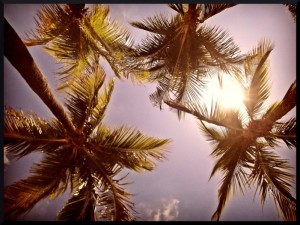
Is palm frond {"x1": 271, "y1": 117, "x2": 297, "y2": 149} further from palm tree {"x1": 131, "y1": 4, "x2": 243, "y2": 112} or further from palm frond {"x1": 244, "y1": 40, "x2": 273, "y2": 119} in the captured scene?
palm tree {"x1": 131, "y1": 4, "x2": 243, "y2": 112}

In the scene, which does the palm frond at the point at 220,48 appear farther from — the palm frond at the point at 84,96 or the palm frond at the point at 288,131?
the palm frond at the point at 84,96

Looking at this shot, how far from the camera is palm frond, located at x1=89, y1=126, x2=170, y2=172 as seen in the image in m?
4.00

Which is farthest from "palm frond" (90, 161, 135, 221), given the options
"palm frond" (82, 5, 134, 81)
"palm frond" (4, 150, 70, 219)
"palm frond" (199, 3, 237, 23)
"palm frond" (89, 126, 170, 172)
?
"palm frond" (199, 3, 237, 23)

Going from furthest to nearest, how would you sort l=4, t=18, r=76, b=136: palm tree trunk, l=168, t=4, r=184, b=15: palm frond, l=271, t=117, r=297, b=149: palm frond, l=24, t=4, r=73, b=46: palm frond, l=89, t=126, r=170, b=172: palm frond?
l=89, t=126, r=170, b=172: palm frond → l=271, t=117, r=297, b=149: palm frond → l=168, t=4, r=184, b=15: palm frond → l=24, t=4, r=73, b=46: palm frond → l=4, t=18, r=76, b=136: palm tree trunk

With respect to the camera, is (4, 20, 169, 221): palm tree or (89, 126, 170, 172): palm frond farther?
(89, 126, 170, 172): palm frond

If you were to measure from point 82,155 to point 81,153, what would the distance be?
3 cm

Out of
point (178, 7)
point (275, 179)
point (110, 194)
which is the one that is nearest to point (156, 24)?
point (178, 7)

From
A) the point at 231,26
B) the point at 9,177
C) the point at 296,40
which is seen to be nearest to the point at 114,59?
the point at 231,26

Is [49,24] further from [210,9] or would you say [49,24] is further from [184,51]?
[210,9]

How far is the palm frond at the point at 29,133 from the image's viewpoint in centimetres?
379

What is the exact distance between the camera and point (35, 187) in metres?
3.82

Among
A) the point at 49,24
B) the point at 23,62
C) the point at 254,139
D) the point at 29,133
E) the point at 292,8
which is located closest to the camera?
the point at 23,62

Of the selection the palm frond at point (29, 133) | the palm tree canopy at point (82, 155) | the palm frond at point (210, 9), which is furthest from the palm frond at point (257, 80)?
the palm frond at point (29, 133)

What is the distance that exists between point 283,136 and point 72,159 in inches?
89.0
